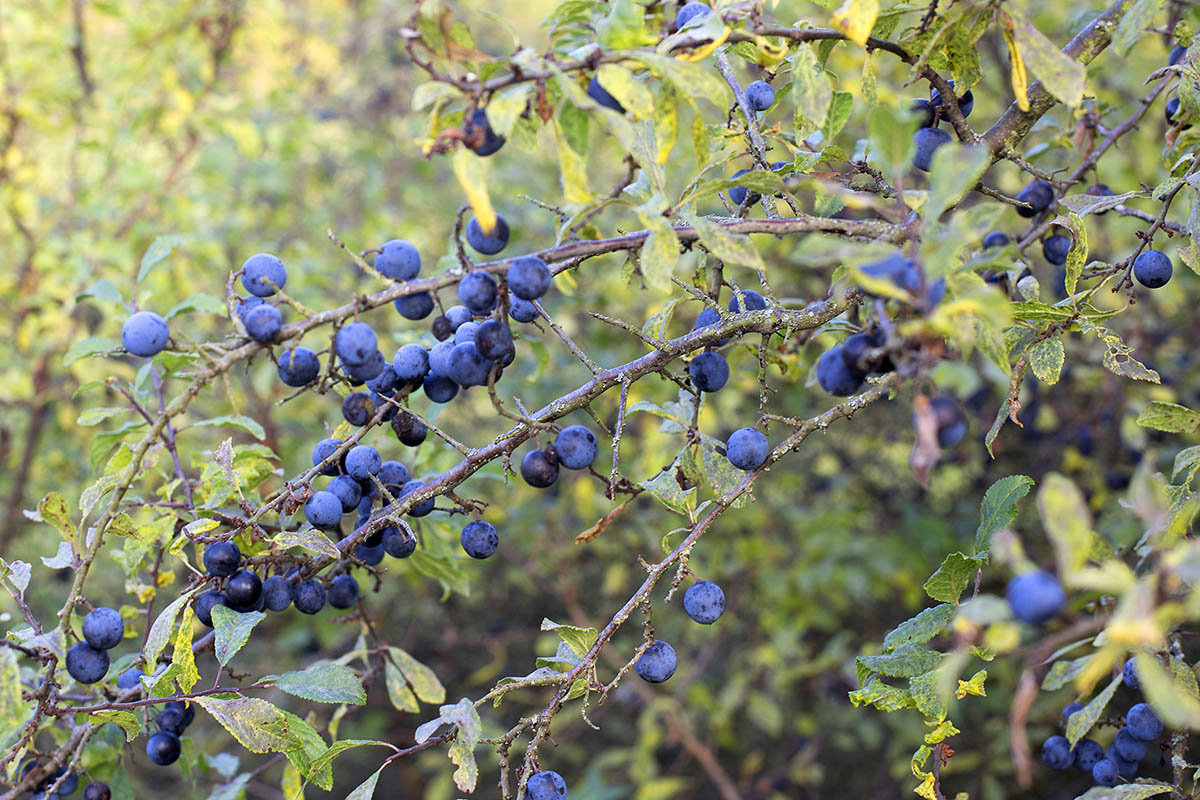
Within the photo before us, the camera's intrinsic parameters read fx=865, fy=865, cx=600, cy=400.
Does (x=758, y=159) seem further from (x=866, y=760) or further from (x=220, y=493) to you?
(x=866, y=760)

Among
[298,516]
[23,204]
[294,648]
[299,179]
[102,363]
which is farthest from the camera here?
[299,179]

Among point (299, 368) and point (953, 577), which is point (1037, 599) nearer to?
point (953, 577)

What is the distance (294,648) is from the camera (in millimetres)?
4098

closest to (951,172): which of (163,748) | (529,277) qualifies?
(529,277)

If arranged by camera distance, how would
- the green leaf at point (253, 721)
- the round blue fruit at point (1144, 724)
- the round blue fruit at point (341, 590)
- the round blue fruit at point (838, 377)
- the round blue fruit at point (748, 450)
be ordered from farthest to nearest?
1. the round blue fruit at point (341, 590)
2. the round blue fruit at point (1144, 724)
3. the round blue fruit at point (748, 450)
4. the green leaf at point (253, 721)
5. the round blue fruit at point (838, 377)

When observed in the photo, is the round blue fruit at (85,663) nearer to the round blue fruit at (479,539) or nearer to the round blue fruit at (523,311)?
the round blue fruit at (479,539)

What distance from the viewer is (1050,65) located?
1.13m

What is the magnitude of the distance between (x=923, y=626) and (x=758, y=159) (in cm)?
80

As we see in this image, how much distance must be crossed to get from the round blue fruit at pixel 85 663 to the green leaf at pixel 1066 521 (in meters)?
1.41

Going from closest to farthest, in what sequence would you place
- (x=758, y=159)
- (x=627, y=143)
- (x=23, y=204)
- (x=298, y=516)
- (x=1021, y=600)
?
(x=1021, y=600) → (x=627, y=143) → (x=758, y=159) → (x=298, y=516) → (x=23, y=204)

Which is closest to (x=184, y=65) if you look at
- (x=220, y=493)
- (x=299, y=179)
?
(x=299, y=179)

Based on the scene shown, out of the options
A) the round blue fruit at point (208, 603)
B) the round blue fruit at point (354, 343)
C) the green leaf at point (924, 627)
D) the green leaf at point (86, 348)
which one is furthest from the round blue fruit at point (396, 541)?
the green leaf at point (924, 627)

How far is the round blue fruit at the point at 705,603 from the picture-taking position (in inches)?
55.3

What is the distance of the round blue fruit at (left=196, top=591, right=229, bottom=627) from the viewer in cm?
137
